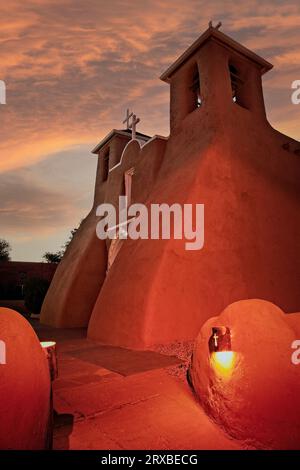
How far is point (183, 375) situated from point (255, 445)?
196cm

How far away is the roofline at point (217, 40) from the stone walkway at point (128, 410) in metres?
9.60

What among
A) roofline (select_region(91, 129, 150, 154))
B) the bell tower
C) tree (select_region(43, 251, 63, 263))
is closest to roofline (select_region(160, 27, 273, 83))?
the bell tower

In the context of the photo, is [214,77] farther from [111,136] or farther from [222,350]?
[222,350]

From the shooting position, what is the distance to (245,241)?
23.9 ft

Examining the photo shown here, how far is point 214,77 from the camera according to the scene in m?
8.76

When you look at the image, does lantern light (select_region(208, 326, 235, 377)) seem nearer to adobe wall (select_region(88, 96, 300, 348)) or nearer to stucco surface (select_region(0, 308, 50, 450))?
stucco surface (select_region(0, 308, 50, 450))

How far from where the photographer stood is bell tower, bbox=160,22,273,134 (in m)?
8.77

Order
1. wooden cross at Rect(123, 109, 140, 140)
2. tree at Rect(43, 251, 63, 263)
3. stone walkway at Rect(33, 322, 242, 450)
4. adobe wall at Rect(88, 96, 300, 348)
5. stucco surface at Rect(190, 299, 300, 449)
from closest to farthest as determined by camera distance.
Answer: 1. stucco surface at Rect(190, 299, 300, 449)
2. stone walkway at Rect(33, 322, 242, 450)
3. adobe wall at Rect(88, 96, 300, 348)
4. wooden cross at Rect(123, 109, 140, 140)
5. tree at Rect(43, 251, 63, 263)

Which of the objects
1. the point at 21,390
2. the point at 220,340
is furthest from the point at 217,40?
the point at 21,390

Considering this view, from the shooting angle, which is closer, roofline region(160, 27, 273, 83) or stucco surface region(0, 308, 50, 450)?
stucco surface region(0, 308, 50, 450)

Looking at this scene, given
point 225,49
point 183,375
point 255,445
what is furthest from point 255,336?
point 225,49

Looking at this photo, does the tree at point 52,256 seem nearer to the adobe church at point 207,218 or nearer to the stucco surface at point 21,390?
the adobe church at point 207,218

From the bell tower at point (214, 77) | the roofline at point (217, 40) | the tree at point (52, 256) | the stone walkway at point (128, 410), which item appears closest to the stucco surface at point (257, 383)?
the stone walkway at point (128, 410)

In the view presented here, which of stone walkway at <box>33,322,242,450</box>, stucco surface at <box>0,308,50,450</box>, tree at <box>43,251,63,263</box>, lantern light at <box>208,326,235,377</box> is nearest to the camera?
stucco surface at <box>0,308,50,450</box>
